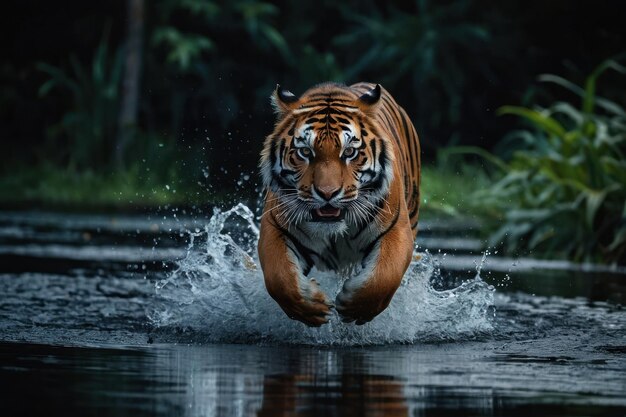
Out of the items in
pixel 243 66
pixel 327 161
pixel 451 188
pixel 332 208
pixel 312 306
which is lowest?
pixel 312 306

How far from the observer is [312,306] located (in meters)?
6.80

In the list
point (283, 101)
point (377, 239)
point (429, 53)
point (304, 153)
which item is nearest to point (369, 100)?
point (283, 101)

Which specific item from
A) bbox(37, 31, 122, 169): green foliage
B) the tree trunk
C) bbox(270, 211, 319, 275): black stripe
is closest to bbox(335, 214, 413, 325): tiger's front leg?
bbox(270, 211, 319, 275): black stripe

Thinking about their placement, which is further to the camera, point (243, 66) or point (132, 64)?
point (243, 66)

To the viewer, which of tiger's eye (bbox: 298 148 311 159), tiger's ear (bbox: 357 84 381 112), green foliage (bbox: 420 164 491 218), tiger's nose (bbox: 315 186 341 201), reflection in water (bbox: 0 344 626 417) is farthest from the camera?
green foliage (bbox: 420 164 491 218)

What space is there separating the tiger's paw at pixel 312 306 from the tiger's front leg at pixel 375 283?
10 cm

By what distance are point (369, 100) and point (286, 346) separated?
1213 mm

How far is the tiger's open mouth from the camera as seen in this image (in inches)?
269

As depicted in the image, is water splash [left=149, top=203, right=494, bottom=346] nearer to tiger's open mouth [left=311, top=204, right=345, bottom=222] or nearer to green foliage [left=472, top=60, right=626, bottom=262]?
tiger's open mouth [left=311, top=204, right=345, bottom=222]

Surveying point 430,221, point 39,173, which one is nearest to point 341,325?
point 430,221

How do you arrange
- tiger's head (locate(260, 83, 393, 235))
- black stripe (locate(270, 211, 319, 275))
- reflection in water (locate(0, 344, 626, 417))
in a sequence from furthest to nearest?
1. black stripe (locate(270, 211, 319, 275))
2. tiger's head (locate(260, 83, 393, 235))
3. reflection in water (locate(0, 344, 626, 417))

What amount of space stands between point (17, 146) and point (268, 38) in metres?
4.38

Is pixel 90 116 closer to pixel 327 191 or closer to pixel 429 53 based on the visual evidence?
pixel 429 53

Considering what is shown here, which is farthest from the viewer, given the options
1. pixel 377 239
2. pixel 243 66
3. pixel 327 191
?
pixel 243 66
